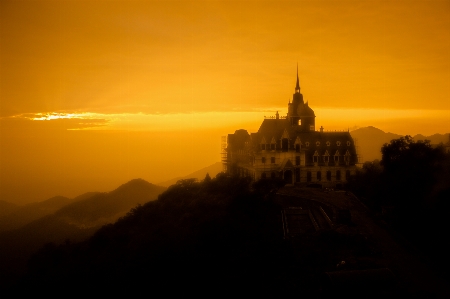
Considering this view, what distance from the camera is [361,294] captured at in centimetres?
2003

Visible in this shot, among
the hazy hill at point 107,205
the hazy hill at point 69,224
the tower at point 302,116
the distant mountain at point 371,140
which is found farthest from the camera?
the distant mountain at point 371,140

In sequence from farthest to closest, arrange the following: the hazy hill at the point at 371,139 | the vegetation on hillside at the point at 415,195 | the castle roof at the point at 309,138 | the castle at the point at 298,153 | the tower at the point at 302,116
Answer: the hazy hill at the point at 371,139, the tower at the point at 302,116, the castle roof at the point at 309,138, the castle at the point at 298,153, the vegetation on hillside at the point at 415,195

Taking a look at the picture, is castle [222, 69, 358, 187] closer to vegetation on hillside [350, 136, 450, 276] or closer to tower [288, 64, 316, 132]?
tower [288, 64, 316, 132]

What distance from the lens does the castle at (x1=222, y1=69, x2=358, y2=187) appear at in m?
54.1

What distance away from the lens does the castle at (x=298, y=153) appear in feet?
178

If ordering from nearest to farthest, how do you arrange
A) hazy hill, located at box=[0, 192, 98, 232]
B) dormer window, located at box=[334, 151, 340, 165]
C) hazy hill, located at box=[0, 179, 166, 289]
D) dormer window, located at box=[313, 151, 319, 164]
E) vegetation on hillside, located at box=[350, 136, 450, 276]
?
vegetation on hillside, located at box=[350, 136, 450, 276] → hazy hill, located at box=[0, 179, 166, 289] → dormer window, located at box=[313, 151, 319, 164] → dormer window, located at box=[334, 151, 340, 165] → hazy hill, located at box=[0, 192, 98, 232]

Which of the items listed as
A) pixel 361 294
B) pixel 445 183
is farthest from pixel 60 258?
pixel 445 183

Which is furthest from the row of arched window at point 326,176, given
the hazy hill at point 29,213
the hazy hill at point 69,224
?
the hazy hill at point 29,213

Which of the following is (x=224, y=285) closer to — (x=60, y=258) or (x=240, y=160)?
(x=60, y=258)

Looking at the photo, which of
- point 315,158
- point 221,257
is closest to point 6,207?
point 315,158

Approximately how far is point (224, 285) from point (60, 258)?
2691cm

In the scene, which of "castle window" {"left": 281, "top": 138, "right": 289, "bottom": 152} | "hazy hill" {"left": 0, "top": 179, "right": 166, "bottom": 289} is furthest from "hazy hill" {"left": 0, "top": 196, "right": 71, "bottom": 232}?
"castle window" {"left": 281, "top": 138, "right": 289, "bottom": 152}

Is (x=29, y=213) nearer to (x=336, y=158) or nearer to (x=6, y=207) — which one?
(x=6, y=207)

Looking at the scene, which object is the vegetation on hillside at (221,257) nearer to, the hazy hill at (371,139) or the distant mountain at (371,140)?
the distant mountain at (371,140)
